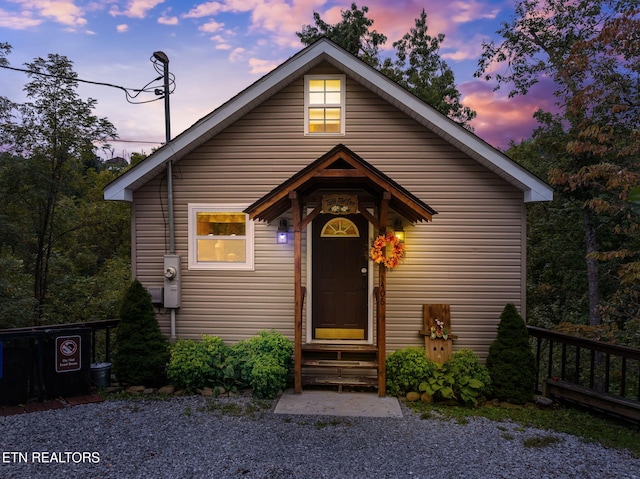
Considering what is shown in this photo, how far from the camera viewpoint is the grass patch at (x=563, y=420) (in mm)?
4641

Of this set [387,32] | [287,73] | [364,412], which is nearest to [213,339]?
[364,412]

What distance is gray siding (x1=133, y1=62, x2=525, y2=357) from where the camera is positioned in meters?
6.48

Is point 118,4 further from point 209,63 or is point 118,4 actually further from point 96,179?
point 96,179

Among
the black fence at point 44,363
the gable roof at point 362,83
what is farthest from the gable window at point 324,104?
the black fence at point 44,363

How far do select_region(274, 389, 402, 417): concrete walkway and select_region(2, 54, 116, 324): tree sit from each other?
7.83 meters

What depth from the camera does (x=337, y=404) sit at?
551cm

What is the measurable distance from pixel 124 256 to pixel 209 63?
35.6ft

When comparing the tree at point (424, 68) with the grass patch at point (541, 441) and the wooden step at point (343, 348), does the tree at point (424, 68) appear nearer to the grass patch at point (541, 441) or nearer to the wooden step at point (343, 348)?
the wooden step at point (343, 348)

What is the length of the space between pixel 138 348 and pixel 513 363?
5.72 m

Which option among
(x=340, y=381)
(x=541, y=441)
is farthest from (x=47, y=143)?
(x=541, y=441)

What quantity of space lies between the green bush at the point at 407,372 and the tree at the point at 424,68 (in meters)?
14.5

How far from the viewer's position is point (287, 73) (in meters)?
6.35

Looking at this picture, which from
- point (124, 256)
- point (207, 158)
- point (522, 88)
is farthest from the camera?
point (124, 256)

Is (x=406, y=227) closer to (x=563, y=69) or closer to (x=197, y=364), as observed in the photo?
(x=197, y=364)
